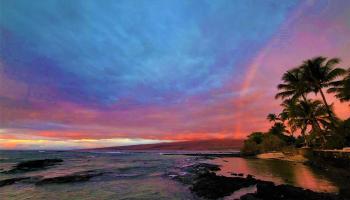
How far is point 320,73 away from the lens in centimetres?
3731

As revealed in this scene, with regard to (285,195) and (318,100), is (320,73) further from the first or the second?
(285,195)

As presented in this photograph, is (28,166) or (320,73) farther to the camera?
(28,166)

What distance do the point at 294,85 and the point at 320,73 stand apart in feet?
18.8

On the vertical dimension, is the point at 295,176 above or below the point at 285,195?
above

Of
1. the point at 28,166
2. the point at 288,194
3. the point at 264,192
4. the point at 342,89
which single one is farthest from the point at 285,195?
the point at 28,166

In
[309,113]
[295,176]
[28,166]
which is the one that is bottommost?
[295,176]

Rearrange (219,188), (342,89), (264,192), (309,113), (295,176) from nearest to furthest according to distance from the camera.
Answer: (264,192) → (219,188) → (295,176) → (342,89) → (309,113)

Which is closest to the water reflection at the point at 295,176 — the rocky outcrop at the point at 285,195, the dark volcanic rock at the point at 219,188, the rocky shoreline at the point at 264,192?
the rocky shoreline at the point at 264,192

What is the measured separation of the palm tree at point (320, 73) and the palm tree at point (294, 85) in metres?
0.99

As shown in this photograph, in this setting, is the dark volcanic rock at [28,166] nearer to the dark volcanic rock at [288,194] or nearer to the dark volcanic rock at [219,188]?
the dark volcanic rock at [219,188]

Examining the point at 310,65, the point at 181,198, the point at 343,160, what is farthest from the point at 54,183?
the point at 310,65

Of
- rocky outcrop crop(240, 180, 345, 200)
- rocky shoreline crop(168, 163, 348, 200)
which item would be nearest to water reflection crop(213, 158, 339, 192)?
rocky shoreline crop(168, 163, 348, 200)

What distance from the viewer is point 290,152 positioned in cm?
5762

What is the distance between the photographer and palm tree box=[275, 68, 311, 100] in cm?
3994
